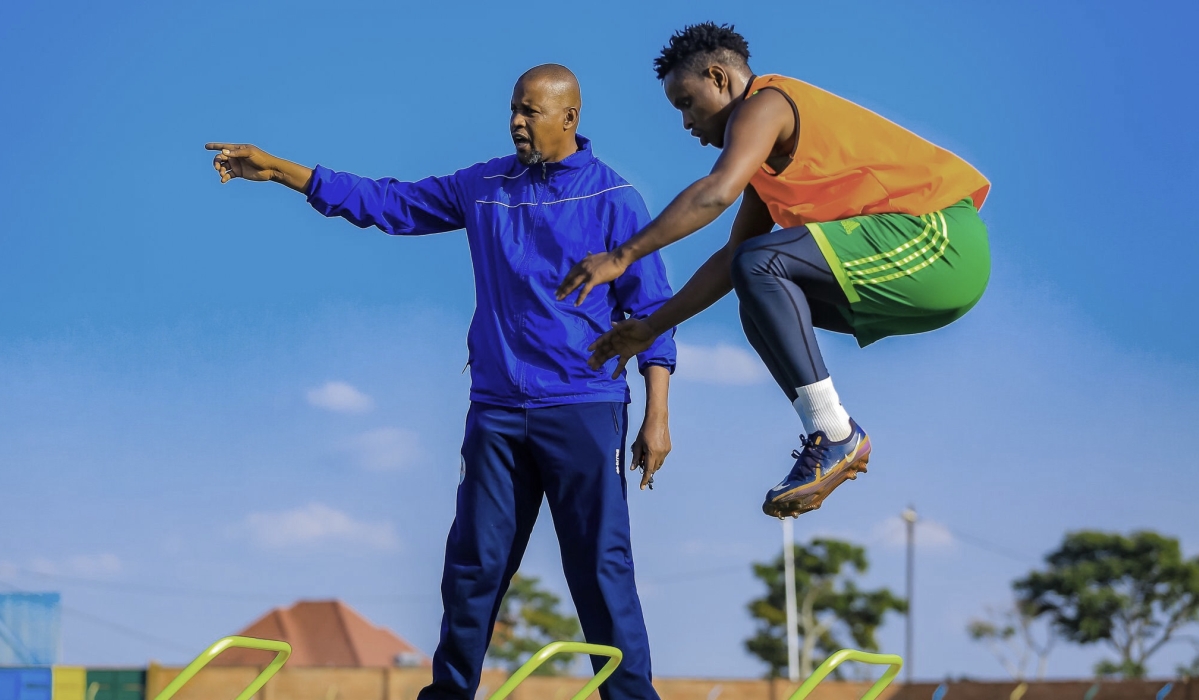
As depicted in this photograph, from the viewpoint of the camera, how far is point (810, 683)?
13.4 ft

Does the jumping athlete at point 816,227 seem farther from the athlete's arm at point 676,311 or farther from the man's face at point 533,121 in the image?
the man's face at point 533,121

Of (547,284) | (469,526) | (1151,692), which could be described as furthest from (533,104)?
(1151,692)

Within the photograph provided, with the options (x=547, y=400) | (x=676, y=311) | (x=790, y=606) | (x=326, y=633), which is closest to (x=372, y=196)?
(x=547, y=400)

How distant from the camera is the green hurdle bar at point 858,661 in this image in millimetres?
4070

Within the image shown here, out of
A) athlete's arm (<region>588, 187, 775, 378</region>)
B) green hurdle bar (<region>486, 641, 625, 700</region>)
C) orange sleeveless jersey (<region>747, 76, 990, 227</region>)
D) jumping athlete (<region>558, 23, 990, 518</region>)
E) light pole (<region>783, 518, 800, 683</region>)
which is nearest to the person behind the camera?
green hurdle bar (<region>486, 641, 625, 700</region>)

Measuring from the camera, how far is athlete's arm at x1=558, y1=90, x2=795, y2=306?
3820 mm

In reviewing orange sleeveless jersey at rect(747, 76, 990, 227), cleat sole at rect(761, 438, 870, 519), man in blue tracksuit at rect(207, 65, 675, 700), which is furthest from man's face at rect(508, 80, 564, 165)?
cleat sole at rect(761, 438, 870, 519)

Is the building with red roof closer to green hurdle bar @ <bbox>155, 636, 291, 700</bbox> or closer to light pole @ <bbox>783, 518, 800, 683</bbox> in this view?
light pole @ <bbox>783, 518, 800, 683</bbox>

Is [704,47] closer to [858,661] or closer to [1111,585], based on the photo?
[858,661]

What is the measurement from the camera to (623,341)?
14.7ft

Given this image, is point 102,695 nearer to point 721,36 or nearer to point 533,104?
point 533,104

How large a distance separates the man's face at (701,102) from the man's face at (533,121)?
44.2 inches

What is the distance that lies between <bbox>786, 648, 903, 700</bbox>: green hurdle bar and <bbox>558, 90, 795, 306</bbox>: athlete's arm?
130 centimetres

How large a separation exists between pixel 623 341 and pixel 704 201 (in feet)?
2.45
